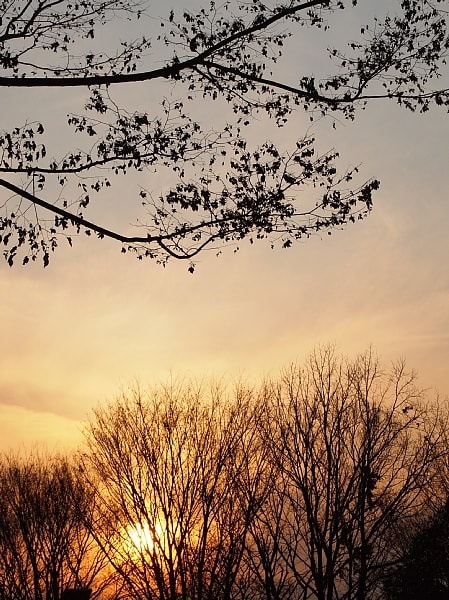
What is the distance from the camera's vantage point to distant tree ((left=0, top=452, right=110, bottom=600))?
27.1 metres

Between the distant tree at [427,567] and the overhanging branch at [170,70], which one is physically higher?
the overhanging branch at [170,70]

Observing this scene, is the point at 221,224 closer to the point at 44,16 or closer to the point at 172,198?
the point at 172,198

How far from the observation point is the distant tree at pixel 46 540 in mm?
27062

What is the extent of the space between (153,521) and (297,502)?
4691 mm

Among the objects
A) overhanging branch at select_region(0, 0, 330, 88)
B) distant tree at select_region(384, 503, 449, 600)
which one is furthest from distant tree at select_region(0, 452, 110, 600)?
overhanging branch at select_region(0, 0, 330, 88)

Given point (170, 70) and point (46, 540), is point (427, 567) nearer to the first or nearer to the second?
point (46, 540)

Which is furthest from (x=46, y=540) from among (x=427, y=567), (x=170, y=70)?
(x=170, y=70)

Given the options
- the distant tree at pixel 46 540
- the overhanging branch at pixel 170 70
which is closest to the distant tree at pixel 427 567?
the distant tree at pixel 46 540

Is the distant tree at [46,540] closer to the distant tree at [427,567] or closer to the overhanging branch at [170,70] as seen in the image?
the distant tree at [427,567]

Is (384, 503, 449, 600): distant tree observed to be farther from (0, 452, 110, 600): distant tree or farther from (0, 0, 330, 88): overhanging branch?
(0, 0, 330, 88): overhanging branch

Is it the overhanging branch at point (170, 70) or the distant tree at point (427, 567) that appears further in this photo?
the distant tree at point (427, 567)

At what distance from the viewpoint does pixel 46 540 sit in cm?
2761

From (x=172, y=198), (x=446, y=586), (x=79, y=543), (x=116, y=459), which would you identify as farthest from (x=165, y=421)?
(x=446, y=586)

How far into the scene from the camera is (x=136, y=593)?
840 inches
